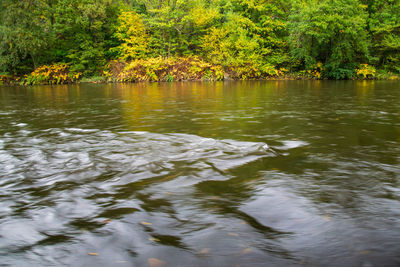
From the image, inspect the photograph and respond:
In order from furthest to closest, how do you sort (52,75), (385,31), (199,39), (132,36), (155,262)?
(199,39), (132,36), (385,31), (52,75), (155,262)

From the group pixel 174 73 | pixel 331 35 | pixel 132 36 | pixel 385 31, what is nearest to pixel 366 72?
pixel 331 35

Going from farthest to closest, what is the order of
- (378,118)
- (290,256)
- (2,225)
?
(378,118) → (2,225) → (290,256)

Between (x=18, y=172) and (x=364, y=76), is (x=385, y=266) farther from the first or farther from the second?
(x=364, y=76)

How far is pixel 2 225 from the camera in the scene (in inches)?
73.6

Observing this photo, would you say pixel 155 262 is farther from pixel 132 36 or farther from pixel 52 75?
pixel 132 36

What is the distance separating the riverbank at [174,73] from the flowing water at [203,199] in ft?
70.6

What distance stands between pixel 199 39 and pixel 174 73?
17.6 ft

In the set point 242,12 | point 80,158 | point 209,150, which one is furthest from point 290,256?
point 242,12

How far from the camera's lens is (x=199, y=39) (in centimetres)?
2825

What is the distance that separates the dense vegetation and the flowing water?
21820mm

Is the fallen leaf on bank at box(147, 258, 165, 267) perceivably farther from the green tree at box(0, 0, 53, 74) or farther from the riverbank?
the green tree at box(0, 0, 53, 74)

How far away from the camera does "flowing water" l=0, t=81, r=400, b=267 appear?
1571 mm

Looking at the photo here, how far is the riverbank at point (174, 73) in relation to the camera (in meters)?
24.5

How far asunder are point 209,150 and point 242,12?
27.4m
